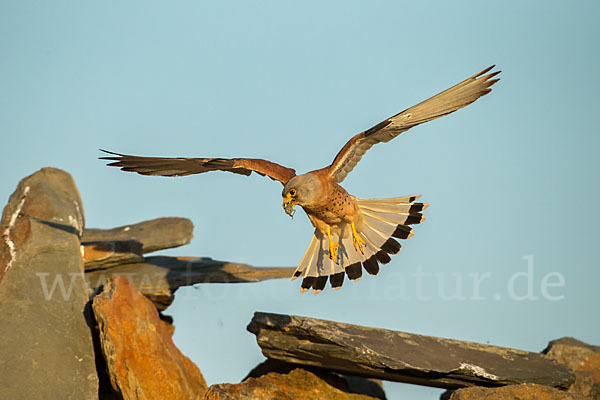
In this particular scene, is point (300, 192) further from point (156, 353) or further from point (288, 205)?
point (156, 353)

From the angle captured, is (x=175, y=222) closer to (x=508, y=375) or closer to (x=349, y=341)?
(x=349, y=341)

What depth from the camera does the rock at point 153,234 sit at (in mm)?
8062

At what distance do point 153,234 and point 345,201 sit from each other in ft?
11.9

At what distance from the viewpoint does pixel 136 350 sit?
5441 mm

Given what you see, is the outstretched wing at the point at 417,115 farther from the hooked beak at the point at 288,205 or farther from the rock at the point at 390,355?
the rock at the point at 390,355

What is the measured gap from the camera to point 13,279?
6.00 m

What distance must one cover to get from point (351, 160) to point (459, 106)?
37.1 inches

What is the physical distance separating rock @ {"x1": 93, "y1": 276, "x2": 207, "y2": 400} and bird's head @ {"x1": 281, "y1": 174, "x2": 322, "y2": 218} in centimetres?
179

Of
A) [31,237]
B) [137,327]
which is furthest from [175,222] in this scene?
[137,327]

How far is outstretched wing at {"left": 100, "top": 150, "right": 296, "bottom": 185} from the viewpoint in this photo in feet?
18.0

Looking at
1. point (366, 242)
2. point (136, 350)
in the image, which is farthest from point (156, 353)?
point (366, 242)

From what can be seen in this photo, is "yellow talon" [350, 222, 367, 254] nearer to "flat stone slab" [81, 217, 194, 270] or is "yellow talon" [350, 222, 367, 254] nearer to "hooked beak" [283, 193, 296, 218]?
"hooked beak" [283, 193, 296, 218]

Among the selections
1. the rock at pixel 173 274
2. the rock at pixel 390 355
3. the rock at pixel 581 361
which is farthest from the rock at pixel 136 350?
the rock at pixel 581 361

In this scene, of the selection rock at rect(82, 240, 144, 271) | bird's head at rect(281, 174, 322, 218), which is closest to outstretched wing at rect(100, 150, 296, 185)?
bird's head at rect(281, 174, 322, 218)
